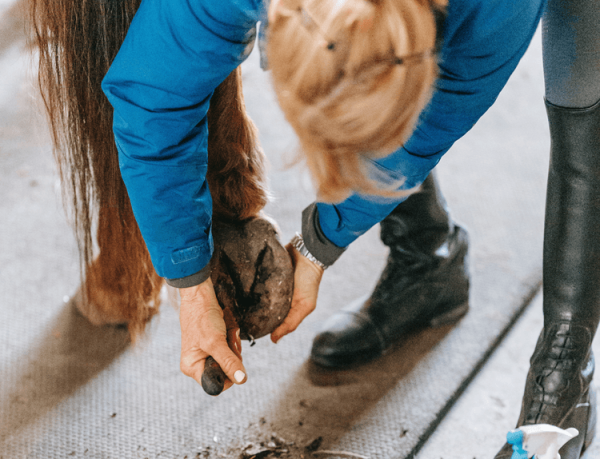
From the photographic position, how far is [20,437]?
94 centimetres

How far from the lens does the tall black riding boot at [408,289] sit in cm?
109

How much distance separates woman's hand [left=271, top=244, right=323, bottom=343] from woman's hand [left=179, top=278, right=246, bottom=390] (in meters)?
0.13

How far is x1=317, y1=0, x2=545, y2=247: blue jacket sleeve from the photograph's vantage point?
24.3 inches

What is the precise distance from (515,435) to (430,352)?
1.38 feet

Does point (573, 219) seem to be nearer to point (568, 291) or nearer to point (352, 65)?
point (568, 291)

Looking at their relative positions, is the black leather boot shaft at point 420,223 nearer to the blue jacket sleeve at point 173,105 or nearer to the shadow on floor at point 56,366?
the blue jacket sleeve at point 173,105

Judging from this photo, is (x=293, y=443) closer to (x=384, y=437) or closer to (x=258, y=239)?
(x=384, y=437)

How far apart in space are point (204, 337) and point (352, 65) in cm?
46

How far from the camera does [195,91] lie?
649 mm

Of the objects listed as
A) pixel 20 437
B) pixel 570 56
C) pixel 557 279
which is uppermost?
pixel 570 56

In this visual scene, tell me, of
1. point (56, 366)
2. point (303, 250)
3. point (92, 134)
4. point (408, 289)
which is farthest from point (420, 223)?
point (56, 366)

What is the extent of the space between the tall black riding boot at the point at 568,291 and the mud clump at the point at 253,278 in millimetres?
413

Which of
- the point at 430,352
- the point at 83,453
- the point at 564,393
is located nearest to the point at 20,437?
the point at 83,453

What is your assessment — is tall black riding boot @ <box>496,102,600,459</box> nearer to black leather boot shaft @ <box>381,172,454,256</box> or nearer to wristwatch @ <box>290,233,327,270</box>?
black leather boot shaft @ <box>381,172,454,256</box>
